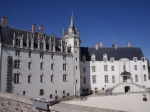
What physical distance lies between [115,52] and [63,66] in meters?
18.0

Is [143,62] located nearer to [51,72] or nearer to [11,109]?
[51,72]

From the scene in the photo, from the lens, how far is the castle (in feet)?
88.9

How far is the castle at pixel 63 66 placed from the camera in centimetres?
2708

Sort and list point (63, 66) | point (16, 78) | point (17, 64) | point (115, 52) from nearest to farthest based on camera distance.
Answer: point (16, 78) → point (17, 64) → point (63, 66) → point (115, 52)

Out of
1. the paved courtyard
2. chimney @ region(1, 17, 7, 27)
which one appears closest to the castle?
chimney @ region(1, 17, 7, 27)

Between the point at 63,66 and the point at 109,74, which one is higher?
the point at 63,66

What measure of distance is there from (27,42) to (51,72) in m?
7.41

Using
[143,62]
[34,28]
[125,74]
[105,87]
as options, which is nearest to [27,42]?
[34,28]

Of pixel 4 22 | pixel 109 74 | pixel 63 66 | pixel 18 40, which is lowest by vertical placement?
pixel 109 74

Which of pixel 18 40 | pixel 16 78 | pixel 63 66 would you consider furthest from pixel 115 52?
pixel 16 78

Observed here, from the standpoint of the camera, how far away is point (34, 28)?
33.4m

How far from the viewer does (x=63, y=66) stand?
3447cm

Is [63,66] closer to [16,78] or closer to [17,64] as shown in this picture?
[17,64]

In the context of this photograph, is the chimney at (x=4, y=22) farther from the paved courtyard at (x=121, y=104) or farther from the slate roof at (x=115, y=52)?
the slate roof at (x=115, y=52)
